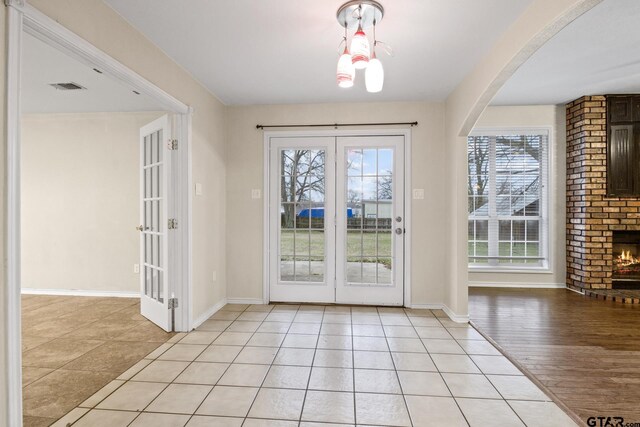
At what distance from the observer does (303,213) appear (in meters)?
4.22

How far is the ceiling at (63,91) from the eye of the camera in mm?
2869

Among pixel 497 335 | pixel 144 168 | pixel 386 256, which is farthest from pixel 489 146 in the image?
pixel 144 168

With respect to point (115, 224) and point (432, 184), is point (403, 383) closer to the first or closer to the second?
point (432, 184)

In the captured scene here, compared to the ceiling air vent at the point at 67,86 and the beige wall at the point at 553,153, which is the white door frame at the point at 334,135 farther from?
the ceiling air vent at the point at 67,86

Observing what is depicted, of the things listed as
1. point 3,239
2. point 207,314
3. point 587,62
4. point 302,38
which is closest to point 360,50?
point 302,38

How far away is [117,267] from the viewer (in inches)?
181

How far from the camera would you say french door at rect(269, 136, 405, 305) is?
4133mm

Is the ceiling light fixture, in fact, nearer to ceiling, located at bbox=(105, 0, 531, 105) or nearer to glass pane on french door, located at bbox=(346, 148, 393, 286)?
ceiling, located at bbox=(105, 0, 531, 105)

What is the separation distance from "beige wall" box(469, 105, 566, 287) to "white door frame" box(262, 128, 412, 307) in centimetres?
171

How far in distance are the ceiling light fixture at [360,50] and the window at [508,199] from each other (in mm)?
3441

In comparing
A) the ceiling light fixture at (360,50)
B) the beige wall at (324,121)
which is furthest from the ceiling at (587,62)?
the ceiling light fixture at (360,50)

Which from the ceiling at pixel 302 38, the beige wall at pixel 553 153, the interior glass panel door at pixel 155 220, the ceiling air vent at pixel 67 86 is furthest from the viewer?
the beige wall at pixel 553 153

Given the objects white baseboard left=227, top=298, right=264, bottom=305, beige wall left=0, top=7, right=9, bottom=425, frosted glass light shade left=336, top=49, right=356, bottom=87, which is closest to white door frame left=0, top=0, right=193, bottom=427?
beige wall left=0, top=7, right=9, bottom=425

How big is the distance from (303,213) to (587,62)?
10.8 feet
